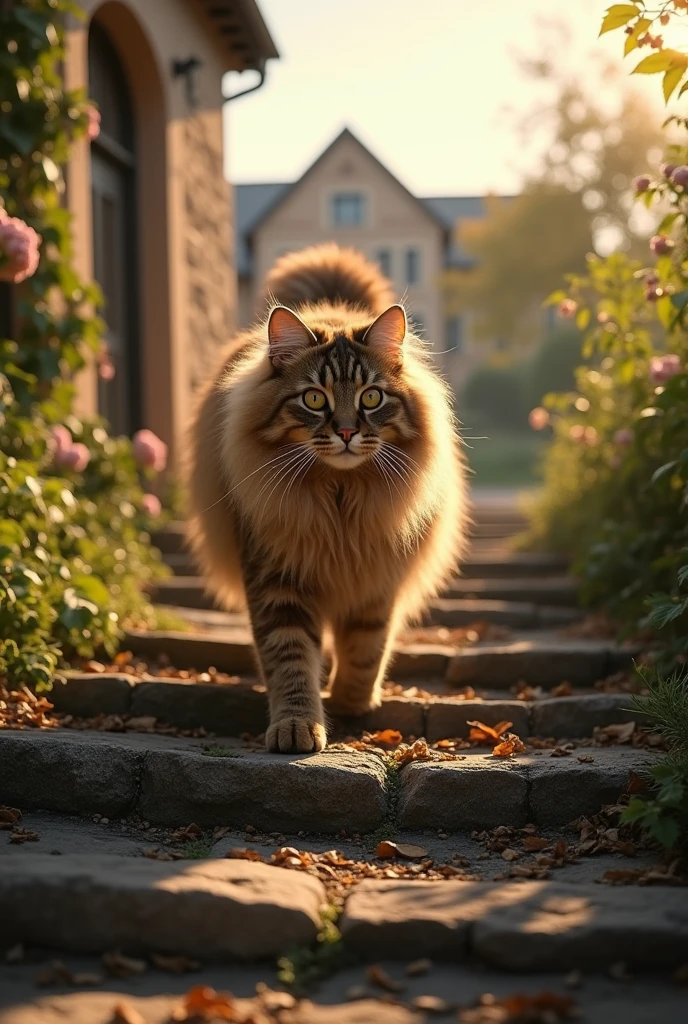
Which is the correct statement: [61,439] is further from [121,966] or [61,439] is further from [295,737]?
[121,966]

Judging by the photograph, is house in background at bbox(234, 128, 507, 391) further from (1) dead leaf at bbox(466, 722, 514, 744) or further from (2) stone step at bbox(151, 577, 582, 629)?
(1) dead leaf at bbox(466, 722, 514, 744)

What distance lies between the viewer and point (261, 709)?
157 inches

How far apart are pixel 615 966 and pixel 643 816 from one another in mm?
502

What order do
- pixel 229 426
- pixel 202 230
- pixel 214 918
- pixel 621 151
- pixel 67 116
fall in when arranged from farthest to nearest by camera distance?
pixel 621 151, pixel 202 230, pixel 67 116, pixel 229 426, pixel 214 918

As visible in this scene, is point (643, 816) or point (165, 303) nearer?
point (643, 816)

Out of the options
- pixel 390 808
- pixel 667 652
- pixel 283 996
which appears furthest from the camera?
pixel 667 652

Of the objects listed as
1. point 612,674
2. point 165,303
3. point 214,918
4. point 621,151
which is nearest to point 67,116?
point 165,303

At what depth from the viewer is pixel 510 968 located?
231 cm

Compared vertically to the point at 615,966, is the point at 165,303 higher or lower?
higher

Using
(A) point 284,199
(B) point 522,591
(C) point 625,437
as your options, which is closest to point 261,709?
(C) point 625,437

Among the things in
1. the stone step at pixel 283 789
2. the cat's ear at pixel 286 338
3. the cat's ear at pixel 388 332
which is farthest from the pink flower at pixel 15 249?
the stone step at pixel 283 789

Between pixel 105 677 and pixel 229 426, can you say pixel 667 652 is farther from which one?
pixel 105 677

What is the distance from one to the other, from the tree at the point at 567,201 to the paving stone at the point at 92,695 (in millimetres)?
28077

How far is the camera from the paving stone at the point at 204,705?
398 centimetres
